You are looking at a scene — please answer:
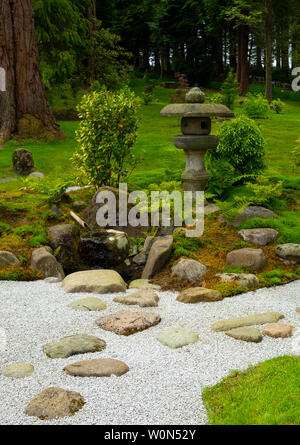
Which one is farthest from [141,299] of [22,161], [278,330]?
[22,161]

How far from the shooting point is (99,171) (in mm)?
8586

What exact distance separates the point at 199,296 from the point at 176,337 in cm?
115

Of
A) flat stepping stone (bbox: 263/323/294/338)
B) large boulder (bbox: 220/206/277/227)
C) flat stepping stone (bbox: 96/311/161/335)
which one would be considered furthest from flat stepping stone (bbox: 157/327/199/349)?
large boulder (bbox: 220/206/277/227)

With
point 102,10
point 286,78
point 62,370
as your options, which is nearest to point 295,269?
point 62,370

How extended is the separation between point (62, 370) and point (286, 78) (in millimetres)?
42196

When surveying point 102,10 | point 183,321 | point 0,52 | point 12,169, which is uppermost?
point 102,10

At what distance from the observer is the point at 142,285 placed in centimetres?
630

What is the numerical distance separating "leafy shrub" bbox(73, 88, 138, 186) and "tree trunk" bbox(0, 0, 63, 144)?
6.37 metres

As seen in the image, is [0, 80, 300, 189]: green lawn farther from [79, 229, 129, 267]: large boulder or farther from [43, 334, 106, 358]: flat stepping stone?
[43, 334, 106, 358]: flat stepping stone

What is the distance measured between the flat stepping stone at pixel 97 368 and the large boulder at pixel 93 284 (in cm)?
191

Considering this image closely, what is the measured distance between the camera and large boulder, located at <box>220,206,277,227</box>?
765 centimetres

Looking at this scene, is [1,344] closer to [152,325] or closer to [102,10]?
[152,325]

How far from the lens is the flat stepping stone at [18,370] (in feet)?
12.8

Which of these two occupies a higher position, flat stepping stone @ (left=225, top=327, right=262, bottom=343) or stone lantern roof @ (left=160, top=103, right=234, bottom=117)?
stone lantern roof @ (left=160, top=103, right=234, bottom=117)
